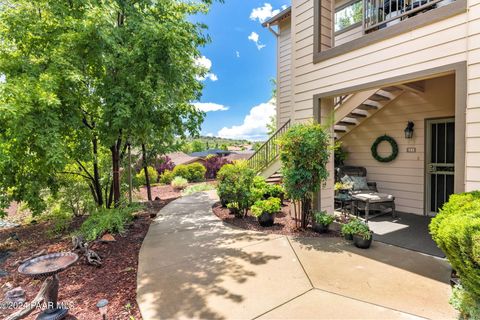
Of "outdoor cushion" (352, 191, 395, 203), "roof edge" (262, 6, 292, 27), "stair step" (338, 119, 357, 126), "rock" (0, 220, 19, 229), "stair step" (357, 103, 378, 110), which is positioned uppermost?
"roof edge" (262, 6, 292, 27)

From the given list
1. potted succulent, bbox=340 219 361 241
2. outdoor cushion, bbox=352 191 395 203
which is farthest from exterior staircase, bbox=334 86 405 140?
potted succulent, bbox=340 219 361 241

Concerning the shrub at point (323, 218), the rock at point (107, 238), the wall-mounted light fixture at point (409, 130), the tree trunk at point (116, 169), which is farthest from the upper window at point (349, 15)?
the rock at point (107, 238)

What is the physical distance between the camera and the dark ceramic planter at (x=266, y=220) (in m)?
5.14

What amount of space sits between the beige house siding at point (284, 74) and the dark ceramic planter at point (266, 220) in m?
4.76

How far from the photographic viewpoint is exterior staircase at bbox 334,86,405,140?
6078mm

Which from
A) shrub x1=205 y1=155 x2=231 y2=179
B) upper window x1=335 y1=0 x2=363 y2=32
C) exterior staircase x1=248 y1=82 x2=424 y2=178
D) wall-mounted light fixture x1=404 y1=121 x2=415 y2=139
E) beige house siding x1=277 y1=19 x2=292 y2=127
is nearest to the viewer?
exterior staircase x1=248 y1=82 x2=424 y2=178

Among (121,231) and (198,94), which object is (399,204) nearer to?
(198,94)

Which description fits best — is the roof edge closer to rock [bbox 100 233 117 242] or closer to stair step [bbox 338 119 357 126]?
stair step [bbox 338 119 357 126]

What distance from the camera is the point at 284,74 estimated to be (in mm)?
9086

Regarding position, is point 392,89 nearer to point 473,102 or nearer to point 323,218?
point 473,102

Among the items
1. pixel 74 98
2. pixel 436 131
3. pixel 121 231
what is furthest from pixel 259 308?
pixel 436 131

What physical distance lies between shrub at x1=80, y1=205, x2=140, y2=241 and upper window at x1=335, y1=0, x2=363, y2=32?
7.92m

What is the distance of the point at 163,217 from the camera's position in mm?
6332

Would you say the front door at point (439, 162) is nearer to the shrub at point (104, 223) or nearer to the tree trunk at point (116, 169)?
the shrub at point (104, 223)
